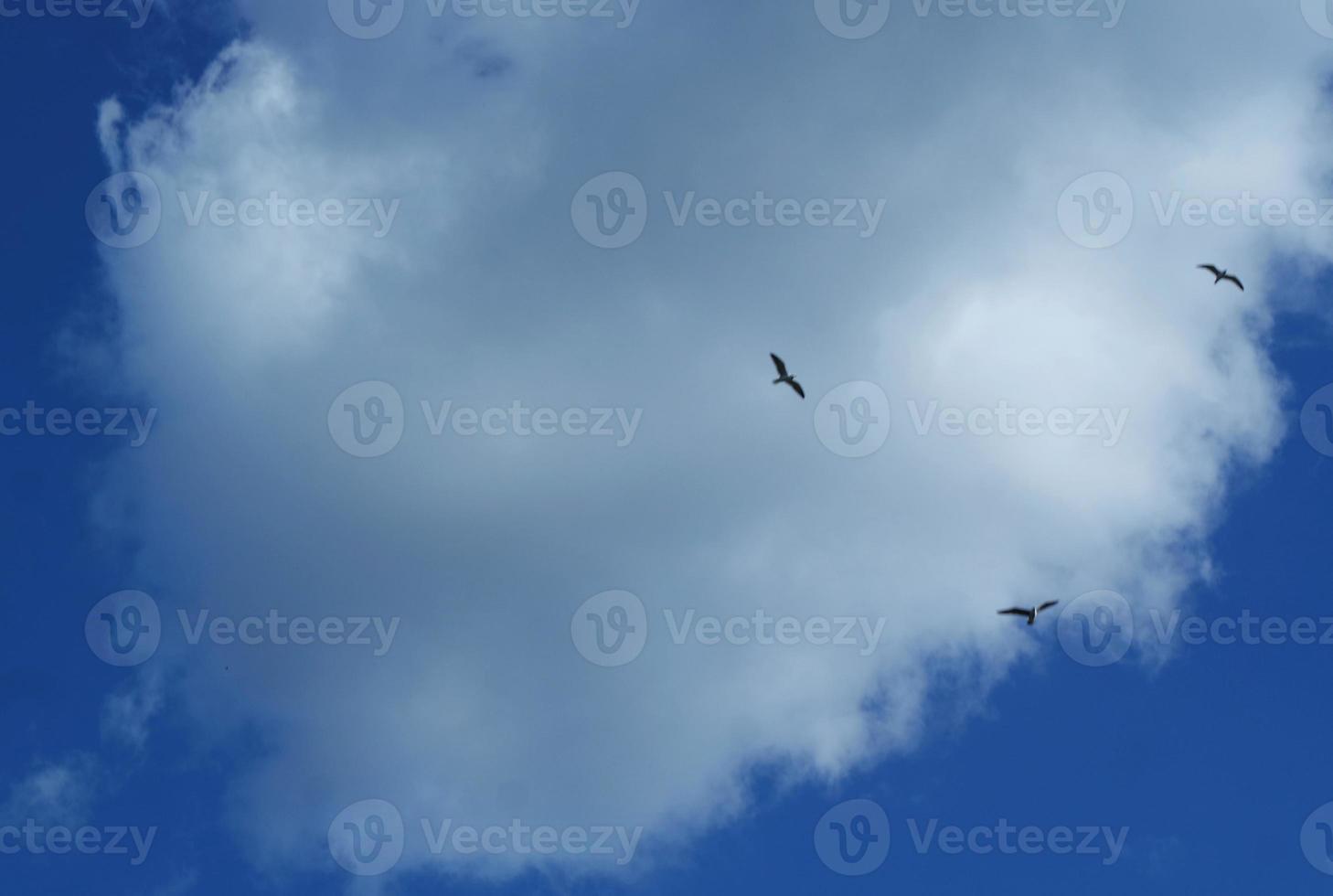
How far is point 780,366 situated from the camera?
278ft

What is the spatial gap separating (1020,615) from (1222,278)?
2868 centimetres

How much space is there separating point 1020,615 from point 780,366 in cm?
2165

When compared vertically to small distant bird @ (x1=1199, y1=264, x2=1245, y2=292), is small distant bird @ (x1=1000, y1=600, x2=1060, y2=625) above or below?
below

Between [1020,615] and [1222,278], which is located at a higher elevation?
[1222,278]

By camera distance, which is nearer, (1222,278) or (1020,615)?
(1020,615)

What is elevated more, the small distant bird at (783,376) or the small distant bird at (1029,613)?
the small distant bird at (783,376)

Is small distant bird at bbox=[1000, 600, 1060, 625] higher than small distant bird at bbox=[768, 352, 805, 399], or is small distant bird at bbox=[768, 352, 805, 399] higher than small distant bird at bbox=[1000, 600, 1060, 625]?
small distant bird at bbox=[768, 352, 805, 399]

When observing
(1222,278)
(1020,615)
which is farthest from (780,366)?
(1222,278)

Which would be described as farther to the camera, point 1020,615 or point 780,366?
point 780,366

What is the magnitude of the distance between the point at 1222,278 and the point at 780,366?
1219 inches

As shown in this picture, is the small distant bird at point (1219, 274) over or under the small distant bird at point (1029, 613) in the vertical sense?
over

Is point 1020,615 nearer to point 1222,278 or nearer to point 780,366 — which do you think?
point 780,366

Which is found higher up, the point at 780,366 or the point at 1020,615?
the point at 780,366

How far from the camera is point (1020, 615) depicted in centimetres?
7838
